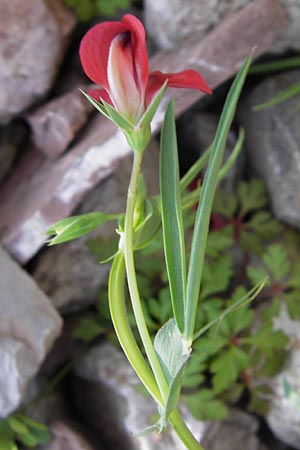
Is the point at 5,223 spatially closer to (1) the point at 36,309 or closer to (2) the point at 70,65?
(1) the point at 36,309

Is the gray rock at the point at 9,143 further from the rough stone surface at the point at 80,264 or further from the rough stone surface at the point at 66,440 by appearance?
the rough stone surface at the point at 66,440

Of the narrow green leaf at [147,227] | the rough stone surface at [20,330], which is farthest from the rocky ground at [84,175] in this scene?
the narrow green leaf at [147,227]

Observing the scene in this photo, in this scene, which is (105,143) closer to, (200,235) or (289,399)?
(200,235)

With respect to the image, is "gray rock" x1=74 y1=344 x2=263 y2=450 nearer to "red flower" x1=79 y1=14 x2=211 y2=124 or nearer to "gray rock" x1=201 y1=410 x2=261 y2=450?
"gray rock" x1=201 y1=410 x2=261 y2=450

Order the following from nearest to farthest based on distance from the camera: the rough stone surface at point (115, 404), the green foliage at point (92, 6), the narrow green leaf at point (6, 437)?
the narrow green leaf at point (6, 437) → the rough stone surface at point (115, 404) → the green foliage at point (92, 6)

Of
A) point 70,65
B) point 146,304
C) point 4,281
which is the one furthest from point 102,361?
point 70,65
